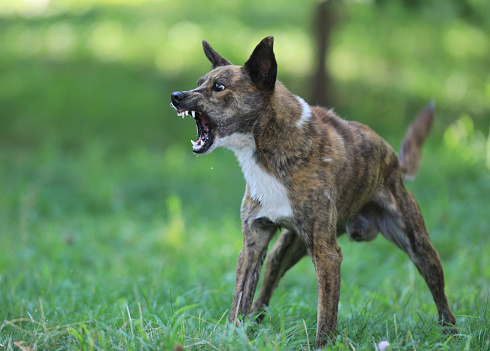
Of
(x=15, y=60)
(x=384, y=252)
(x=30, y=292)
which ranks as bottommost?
(x=384, y=252)

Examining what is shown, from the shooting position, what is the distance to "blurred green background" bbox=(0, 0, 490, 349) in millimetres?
4914

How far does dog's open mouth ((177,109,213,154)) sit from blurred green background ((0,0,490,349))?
3.62 feet

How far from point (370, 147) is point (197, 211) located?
3723 millimetres

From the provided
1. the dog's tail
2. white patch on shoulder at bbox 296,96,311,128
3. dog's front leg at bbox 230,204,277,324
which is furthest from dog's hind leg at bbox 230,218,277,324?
the dog's tail

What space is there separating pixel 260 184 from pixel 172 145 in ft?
21.5

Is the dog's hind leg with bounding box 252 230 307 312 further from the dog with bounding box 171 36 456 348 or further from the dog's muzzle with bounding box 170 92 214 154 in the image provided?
the dog's muzzle with bounding box 170 92 214 154

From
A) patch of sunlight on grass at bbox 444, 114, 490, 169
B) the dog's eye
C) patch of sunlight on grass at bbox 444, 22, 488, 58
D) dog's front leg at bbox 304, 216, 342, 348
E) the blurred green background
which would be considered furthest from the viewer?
patch of sunlight on grass at bbox 444, 22, 488, 58

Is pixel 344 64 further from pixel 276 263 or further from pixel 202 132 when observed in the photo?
pixel 202 132

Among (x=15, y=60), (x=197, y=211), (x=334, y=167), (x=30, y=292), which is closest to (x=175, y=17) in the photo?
(x=15, y=60)

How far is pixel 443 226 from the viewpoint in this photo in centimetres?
651

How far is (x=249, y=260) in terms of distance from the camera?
11.9 ft

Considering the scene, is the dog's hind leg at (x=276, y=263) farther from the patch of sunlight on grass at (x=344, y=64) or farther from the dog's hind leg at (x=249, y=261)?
the patch of sunlight on grass at (x=344, y=64)

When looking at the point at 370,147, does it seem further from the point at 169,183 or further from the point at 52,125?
the point at 52,125

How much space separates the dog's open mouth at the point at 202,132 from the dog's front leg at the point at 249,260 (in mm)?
457
